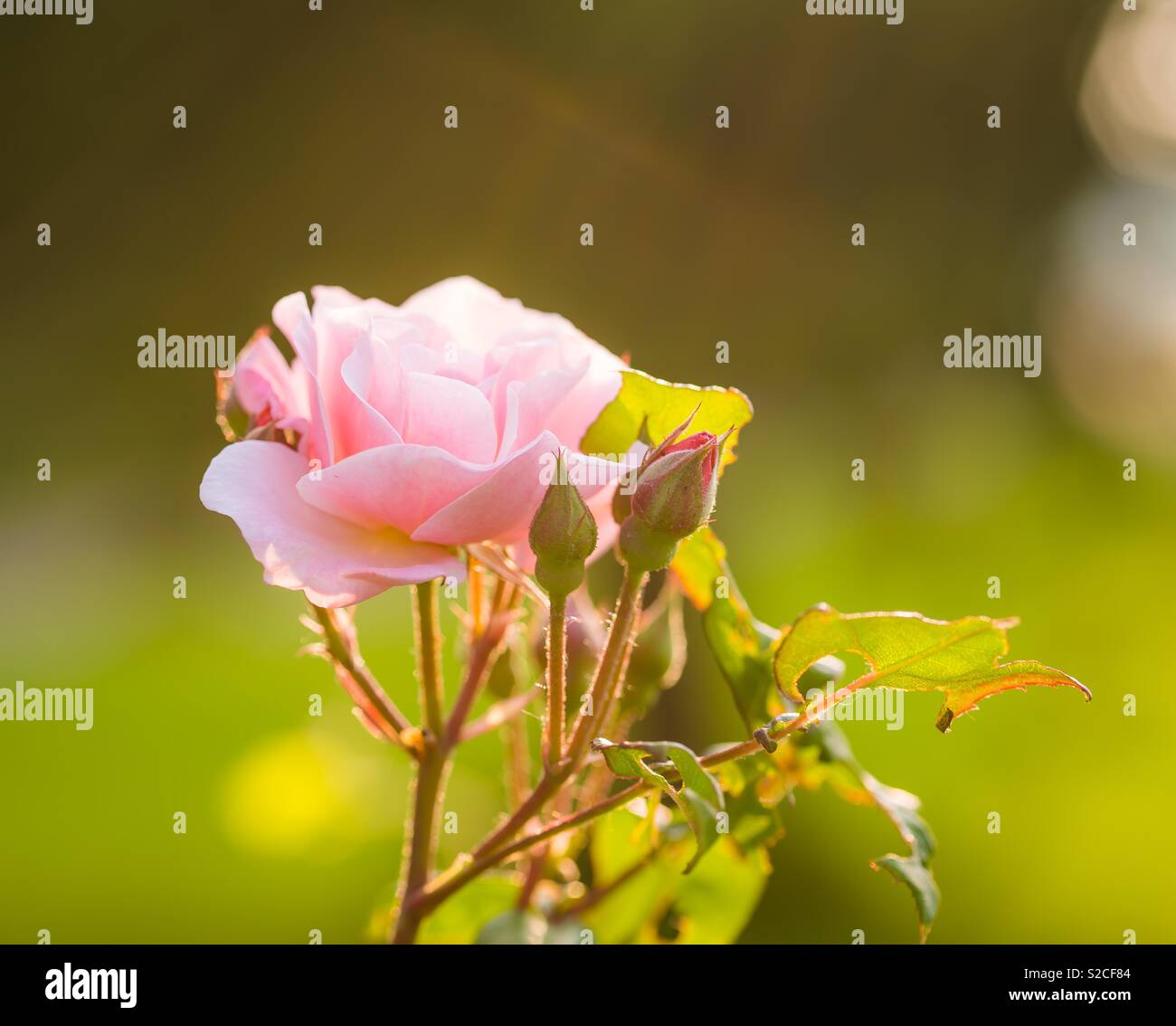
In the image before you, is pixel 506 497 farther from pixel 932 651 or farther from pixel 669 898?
pixel 669 898

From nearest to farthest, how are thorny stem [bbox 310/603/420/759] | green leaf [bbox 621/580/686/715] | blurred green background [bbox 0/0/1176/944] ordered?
thorny stem [bbox 310/603/420/759] < green leaf [bbox 621/580/686/715] < blurred green background [bbox 0/0/1176/944]

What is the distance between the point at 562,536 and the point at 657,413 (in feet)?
0.27

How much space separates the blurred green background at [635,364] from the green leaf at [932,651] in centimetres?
71

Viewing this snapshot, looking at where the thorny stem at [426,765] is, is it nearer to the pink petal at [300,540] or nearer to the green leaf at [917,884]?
the pink petal at [300,540]

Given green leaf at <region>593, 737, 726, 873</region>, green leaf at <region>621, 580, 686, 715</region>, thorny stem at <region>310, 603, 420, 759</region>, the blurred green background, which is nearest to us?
green leaf at <region>593, 737, 726, 873</region>

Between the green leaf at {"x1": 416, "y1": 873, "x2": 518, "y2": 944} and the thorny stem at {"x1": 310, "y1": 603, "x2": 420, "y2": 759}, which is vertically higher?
the thorny stem at {"x1": 310, "y1": 603, "x2": 420, "y2": 759}

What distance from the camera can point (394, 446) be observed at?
353 mm

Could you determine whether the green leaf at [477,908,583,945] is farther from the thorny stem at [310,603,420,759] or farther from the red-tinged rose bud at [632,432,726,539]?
the red-tinged rose bud at [632,432,726,539]

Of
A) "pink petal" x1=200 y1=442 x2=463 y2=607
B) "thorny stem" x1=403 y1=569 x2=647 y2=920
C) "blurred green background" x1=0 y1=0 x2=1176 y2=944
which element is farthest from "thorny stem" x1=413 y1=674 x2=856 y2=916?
"blurred green background" x1=0 y1=0 x2=1176 y2=944

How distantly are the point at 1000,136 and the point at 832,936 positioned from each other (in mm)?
2498

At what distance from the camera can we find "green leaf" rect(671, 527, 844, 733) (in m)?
0.43

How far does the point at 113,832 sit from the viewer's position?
120cm
